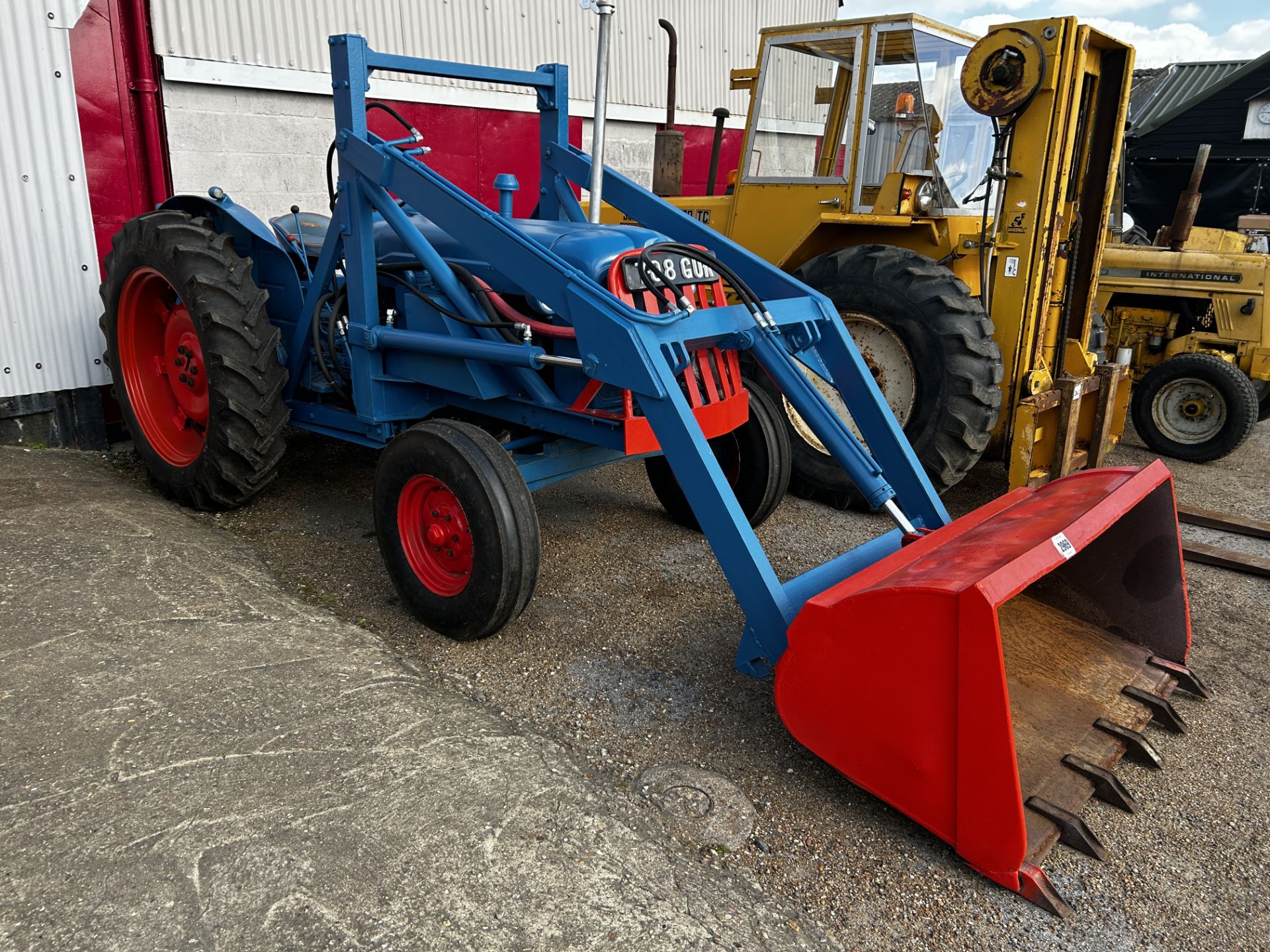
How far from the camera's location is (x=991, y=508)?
305cm

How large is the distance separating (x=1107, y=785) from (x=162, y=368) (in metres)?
4.25

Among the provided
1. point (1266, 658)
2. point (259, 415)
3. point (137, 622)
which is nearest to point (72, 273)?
point (259, 415)

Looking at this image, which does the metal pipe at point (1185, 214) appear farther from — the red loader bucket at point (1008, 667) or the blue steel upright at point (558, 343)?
the red loader bucket at point (1008, 667)

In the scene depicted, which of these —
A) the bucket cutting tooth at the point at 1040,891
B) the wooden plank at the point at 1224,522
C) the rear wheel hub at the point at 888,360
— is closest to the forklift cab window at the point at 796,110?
the rear wheel hub at the point at 888,360

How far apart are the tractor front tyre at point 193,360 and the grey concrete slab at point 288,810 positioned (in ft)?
3.11

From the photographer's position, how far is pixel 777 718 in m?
2.89

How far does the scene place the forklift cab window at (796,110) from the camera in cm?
529

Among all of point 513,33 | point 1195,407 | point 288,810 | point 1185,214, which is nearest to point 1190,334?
point 1195,407

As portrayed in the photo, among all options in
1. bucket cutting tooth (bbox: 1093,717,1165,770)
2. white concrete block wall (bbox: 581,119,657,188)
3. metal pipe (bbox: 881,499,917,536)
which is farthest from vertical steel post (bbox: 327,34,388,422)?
white concrete block wall (bbox: 581,119,657,188)

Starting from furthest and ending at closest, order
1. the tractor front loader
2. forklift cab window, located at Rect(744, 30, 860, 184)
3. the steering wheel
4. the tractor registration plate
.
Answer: forklift cab window, located at Rect(744, 30, 860, 184) < the steering wheel < the tractor registration plate < the tractor front loader

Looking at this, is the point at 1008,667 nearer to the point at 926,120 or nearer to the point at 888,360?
the point at 888,360

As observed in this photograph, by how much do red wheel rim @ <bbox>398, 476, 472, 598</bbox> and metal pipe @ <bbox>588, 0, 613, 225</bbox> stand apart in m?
1.34

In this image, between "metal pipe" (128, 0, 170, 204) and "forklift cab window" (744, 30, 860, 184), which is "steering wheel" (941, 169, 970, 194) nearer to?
"forklift cab window" (744, 30, 860, 184)

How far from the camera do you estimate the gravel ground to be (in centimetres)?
216
